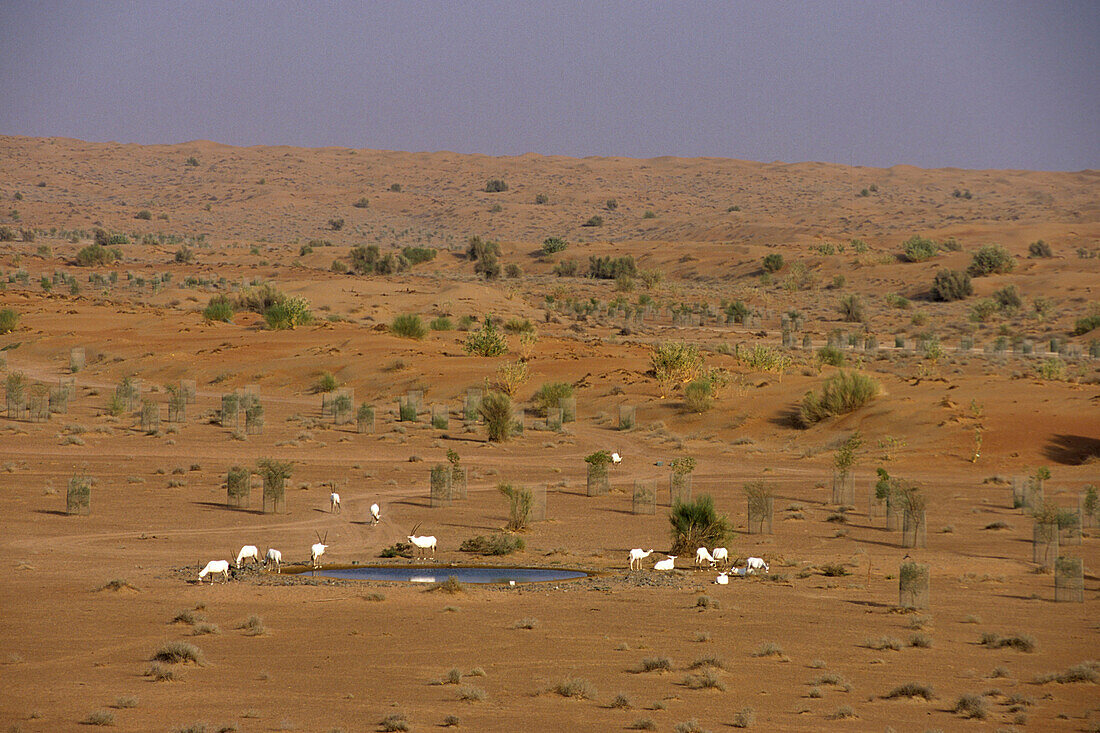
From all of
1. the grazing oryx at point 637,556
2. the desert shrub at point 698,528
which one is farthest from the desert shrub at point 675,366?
the grazing oryx at point 637,556

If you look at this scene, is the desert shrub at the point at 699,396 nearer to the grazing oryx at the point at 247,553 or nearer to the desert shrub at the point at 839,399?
the desert shrub at the point at 839,399

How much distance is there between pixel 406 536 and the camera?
64.1 ft

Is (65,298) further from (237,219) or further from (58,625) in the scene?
(237,219)

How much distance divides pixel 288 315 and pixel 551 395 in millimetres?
20482

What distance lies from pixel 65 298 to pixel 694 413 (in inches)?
1671

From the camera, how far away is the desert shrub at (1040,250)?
285ft

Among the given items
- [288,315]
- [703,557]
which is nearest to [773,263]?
[288,315]

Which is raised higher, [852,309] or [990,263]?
[990,263]

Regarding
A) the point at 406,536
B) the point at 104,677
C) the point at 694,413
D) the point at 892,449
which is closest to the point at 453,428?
the point at 694,413

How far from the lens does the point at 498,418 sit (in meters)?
31.7

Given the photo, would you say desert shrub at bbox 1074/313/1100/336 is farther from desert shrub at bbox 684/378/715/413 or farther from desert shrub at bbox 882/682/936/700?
desert shrub at bbox 882/682/936/700

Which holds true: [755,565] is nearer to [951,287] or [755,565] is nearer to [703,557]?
[703,557]

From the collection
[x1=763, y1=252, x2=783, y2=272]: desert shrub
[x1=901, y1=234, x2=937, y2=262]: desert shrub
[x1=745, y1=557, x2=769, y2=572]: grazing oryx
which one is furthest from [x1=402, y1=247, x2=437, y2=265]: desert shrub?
[x1=745, y1=557, x2=769, y2=572]: grazing oryx

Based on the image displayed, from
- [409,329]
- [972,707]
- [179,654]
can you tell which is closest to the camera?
[972,707]
